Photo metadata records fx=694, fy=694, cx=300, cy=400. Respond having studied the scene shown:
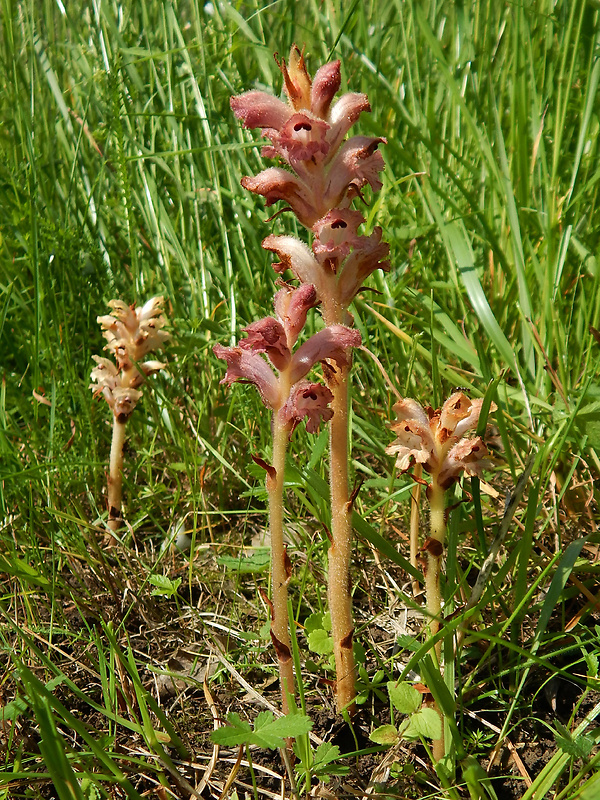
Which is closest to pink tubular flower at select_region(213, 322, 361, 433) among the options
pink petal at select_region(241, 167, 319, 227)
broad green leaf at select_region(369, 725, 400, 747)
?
pink petal at select_region(241, 167, 319, 227)

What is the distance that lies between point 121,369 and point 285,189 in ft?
3.89

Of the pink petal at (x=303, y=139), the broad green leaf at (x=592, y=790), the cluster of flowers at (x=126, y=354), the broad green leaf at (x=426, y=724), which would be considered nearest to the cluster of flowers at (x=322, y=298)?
the pink petal at (x=303, y=139)

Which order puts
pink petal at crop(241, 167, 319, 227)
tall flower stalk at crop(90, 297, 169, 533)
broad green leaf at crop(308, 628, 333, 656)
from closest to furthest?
pink petal at crop(241, 167, 319, 227)
broad green leaf at crop(308, 628, 333, 656)
tall flower stalk at crop(90, 297, 169, 533)

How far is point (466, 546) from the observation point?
2.08 metres

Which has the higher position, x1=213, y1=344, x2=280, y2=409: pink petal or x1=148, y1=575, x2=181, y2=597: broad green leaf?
x1=213, y1=344, x2=280, y2=409: pink petal

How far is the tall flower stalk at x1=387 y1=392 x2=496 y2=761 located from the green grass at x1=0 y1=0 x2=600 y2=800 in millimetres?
89

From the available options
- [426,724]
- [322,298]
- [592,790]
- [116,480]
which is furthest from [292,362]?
[116,480]

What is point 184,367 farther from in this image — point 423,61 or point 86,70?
→ point 423,61

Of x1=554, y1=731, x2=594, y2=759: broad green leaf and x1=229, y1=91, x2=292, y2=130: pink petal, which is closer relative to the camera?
x1=554, y1=731, x2=594, y2=759: broad green leaf

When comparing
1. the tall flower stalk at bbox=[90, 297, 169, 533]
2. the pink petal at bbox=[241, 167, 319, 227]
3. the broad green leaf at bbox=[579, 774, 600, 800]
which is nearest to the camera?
the broad green leaf at bbox=[579, 774, 600, 800]

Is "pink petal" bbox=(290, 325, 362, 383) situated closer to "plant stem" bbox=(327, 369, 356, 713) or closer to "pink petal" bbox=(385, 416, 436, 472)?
"plant stem" bbox=(327, 369, 356, 713)

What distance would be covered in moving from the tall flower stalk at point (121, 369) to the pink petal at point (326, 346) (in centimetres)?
106

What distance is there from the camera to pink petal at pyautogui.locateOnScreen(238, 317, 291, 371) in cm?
141

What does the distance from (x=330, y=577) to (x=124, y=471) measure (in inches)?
48.3
